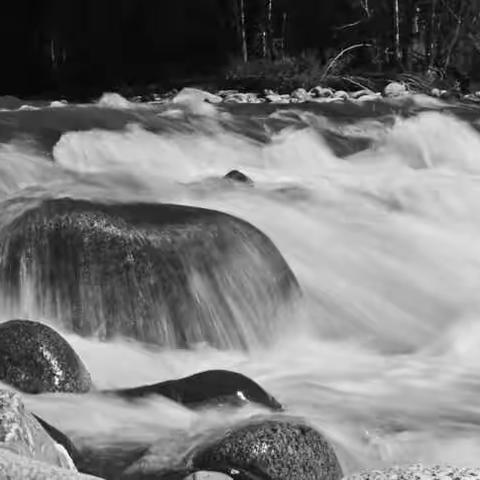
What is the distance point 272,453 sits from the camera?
383cm

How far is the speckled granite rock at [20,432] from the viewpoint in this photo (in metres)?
2.96

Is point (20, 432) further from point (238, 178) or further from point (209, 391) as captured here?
point (238, 178)

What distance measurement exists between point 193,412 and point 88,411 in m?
0.41

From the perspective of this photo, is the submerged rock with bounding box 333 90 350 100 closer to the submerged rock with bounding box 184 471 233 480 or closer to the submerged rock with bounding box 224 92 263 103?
the submerged rock with bounding box 224 92 263 103

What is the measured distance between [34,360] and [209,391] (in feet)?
2.33

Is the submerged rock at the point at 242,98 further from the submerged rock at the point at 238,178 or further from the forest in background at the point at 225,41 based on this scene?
the submerged rock at the point at 238,178

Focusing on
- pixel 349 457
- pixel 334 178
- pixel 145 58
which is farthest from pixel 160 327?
pixel 145 58

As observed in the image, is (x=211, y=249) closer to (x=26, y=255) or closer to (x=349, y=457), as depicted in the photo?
(x=26, y=255)

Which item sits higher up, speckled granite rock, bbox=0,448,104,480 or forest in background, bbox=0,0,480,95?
speckled granite rock, bbox=0,448,104,480

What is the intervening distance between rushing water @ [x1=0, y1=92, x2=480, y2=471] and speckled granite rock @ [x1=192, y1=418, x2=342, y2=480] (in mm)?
452

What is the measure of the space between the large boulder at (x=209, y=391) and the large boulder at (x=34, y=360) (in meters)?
0.31

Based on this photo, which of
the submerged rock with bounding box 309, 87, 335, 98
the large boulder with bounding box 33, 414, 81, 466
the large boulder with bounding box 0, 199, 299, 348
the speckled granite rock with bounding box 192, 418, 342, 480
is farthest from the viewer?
the submerged rock with bounding box 309, 87, 335, 98

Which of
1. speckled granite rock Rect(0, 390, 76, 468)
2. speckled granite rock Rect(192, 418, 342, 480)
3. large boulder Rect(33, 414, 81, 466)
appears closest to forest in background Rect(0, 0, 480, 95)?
large boulder Rect(33, 414, 81, 466)

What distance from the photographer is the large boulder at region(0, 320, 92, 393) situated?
4.66m
